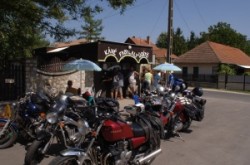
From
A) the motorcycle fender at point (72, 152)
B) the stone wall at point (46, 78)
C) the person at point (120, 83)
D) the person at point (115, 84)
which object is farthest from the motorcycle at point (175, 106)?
the person at point (120, 83)

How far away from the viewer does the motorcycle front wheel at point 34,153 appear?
5.54 meters

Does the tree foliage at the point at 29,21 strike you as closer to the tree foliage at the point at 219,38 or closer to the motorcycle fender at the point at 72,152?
the motorcycle fender at the point at 72,152

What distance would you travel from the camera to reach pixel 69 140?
19.9ft

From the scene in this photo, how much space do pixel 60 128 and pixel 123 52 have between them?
11.3 meters

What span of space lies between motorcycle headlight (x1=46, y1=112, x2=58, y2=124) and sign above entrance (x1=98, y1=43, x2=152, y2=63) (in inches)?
401

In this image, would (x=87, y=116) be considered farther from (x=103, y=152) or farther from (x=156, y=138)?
(x=156, y=138)

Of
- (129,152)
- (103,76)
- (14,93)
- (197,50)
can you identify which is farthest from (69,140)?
(197,50)

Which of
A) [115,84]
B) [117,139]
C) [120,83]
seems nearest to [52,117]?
[117,139]

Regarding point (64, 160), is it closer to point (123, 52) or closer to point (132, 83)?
point (123, 52)

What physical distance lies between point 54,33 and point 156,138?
9289 millimetres

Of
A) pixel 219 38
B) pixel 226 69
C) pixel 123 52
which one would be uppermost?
pixel 219 38

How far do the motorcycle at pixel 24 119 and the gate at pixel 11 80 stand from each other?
7.35 metres

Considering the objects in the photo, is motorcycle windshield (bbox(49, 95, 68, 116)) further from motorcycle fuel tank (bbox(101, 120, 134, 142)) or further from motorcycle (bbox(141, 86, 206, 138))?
motorcycle (bbox(141, 86, 206, 138))

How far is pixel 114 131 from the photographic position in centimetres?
548
